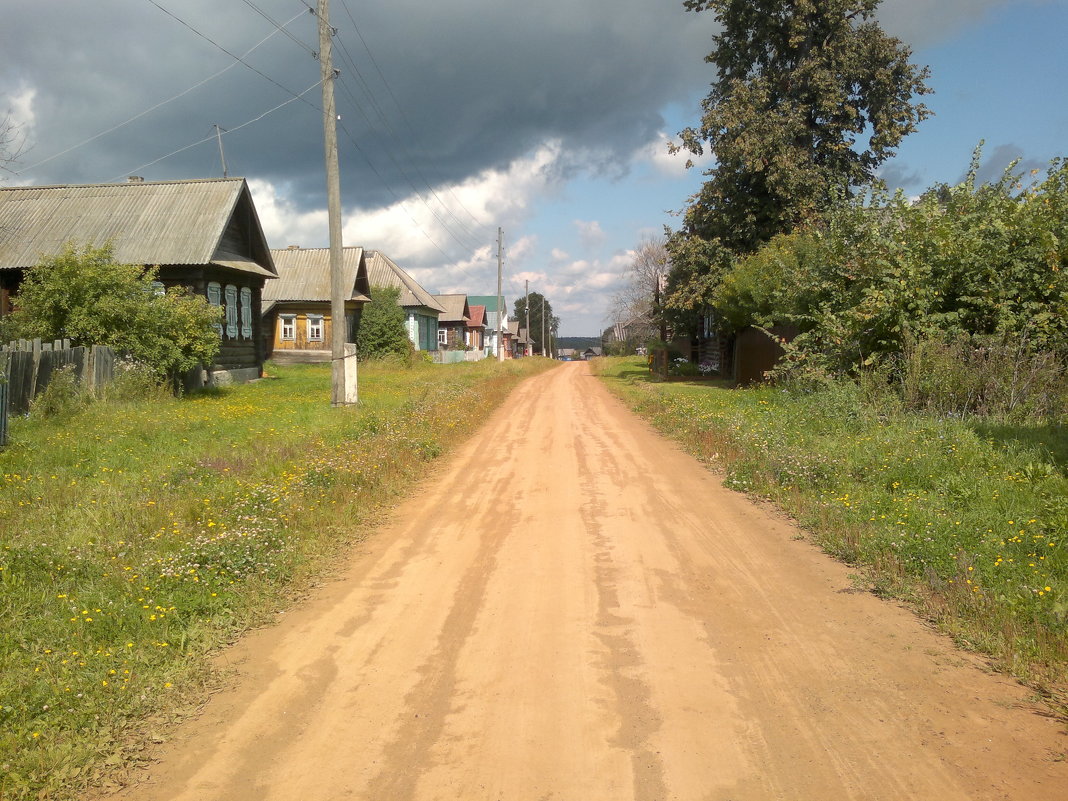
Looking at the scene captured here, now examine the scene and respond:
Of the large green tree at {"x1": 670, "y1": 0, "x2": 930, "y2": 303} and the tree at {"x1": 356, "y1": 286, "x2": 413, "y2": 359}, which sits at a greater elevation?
the large green tree at {"x1": 670, "y1": 0, "x2": 930, "y2": 303}

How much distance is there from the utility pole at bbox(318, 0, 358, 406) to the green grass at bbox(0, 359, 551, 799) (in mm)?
3005

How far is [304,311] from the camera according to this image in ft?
127

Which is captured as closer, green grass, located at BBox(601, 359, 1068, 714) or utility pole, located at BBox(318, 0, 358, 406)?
green grass, located at BBox(601, 359, 1068, 714)

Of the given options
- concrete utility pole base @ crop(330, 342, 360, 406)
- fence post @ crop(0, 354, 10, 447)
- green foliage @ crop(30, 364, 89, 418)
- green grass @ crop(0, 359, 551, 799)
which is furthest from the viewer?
concrete utility pole base @ crop(330, 342, 360, 406)

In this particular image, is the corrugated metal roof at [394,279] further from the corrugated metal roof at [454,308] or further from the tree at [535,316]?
the tree at [535,316]

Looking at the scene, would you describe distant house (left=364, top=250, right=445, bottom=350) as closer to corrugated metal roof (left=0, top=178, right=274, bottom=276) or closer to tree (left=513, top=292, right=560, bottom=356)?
corrugated metal roof (left=0, top=178, right=274, bottom=276)

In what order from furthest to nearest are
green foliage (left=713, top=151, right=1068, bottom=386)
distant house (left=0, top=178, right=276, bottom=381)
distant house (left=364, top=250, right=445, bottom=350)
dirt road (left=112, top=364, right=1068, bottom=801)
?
distant house (left=364, top=250, right=445, bottom=350) < distant house (left=0, top=178, right=276, bottom=381) < green foliage (left=713, top=151, right=1068, bottom=386) < dirt road (left=112, top=364, right=1068, bottom=801)

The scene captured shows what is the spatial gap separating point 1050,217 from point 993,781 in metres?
12.3

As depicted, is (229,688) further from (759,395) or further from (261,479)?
(759,395)

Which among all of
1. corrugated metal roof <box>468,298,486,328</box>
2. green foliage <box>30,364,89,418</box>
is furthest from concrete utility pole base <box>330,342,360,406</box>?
corrugated metal roof <box>468,298,486,328</box>

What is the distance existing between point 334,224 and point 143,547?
11461 millimetres

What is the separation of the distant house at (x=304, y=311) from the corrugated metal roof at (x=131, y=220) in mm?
11259

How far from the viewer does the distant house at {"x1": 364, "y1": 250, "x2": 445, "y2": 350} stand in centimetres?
4831

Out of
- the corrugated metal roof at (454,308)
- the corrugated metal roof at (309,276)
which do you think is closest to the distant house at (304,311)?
the corrugated metal roof at (309,276)
